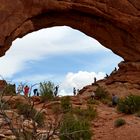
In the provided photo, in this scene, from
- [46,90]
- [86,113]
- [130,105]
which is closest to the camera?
[86,113]

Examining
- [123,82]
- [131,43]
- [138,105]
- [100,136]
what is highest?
[131,43]

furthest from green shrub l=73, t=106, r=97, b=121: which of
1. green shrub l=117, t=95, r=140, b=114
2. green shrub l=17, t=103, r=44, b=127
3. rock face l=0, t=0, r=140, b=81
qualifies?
rock face l=0, t=0, r=140, b=81

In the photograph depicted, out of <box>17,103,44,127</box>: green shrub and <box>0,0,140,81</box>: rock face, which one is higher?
<box>0,0,140,81</box>: rock face

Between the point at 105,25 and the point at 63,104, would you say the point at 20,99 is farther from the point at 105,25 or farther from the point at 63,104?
the point at 105,25

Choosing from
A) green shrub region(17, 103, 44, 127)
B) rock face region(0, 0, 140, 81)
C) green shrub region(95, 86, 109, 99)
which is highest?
rock face region(0, 0, 140, 81)

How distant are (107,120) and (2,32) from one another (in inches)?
461

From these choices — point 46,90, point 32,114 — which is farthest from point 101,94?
point 32,114

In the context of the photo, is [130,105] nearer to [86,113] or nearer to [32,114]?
[86,113]

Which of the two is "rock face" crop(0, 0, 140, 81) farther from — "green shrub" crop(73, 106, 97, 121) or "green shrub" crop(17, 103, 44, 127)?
"green shrub" crop(17, 103, 44, 127)

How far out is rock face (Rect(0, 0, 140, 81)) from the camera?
30.2m

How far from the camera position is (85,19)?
33844mm

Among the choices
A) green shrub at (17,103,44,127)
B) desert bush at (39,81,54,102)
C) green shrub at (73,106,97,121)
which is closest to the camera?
green shrub at (17,103,44,127)

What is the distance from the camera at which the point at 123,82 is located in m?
33.8

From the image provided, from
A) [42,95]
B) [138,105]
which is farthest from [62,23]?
[138,105]
